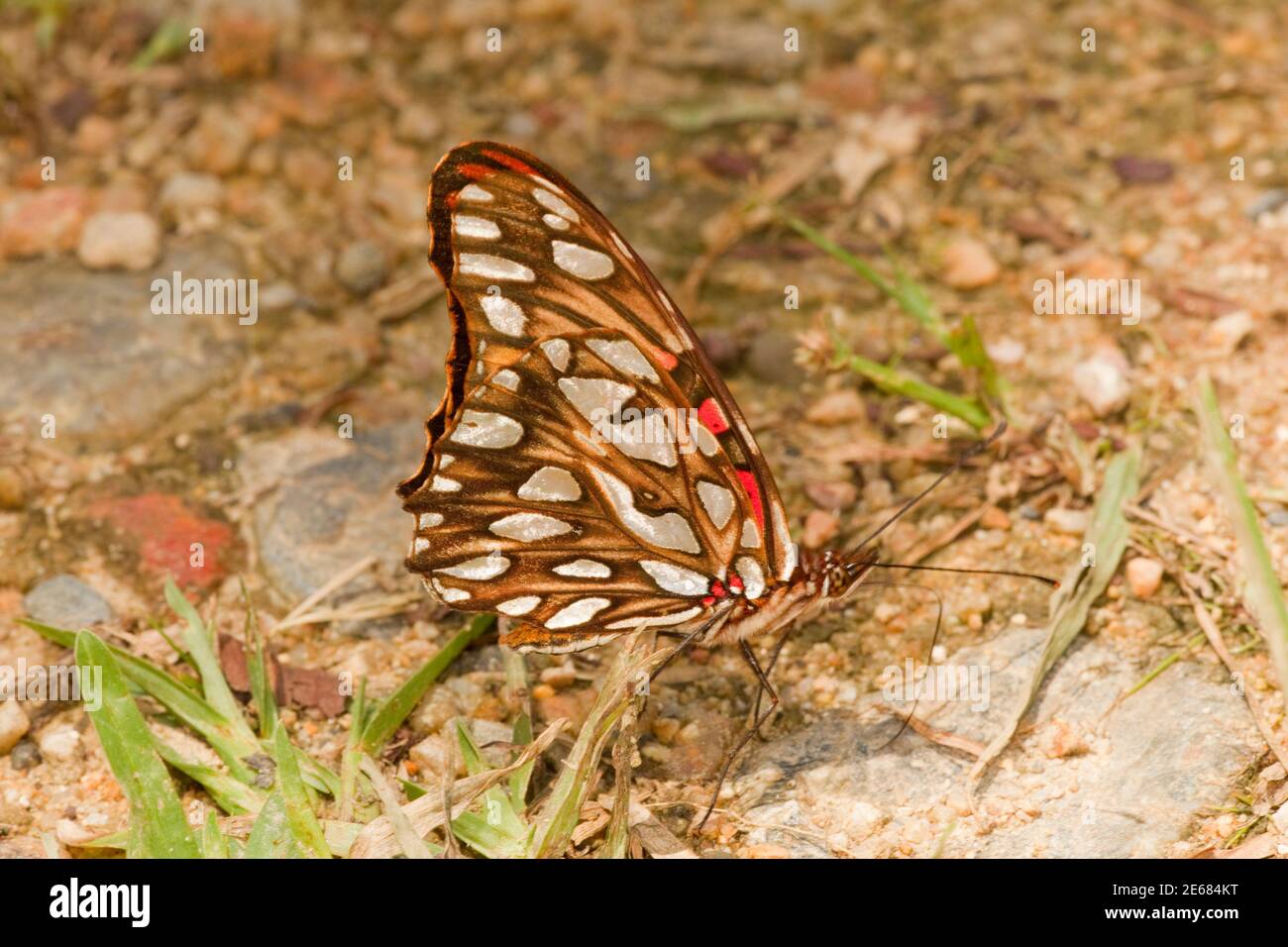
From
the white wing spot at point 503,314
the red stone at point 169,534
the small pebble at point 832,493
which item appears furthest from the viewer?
the small pebble at point 832,493

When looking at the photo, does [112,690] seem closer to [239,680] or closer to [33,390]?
[239,680]

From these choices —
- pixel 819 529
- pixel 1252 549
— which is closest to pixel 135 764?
pixel 819 529

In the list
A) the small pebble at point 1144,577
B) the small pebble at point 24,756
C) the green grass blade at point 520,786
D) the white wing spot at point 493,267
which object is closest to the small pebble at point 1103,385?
the small pebble at point 1144,577

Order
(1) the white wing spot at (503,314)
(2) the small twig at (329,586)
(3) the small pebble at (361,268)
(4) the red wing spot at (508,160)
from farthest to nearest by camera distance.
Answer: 1. (3) the small pebble at (361,268)
2. (2) the small twig at (329,586)
3. (1) the white wing spot at (503,314)
4. (4) the red wing spot at (508,160)

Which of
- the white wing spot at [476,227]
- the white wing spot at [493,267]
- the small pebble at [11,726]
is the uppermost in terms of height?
the white wing spot at [476,227]

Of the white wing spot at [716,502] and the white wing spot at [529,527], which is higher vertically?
the white wing spot at [716,502]

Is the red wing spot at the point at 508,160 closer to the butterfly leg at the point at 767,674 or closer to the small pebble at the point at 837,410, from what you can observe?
the butterfly leg at the point at 767,674

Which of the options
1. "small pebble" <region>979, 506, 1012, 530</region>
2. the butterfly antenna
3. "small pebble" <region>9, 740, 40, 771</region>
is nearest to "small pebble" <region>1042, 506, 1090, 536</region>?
"small pebble" <region>979, 506, 1012, 530</region>
